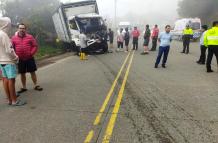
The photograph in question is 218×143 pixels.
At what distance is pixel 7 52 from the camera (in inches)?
254

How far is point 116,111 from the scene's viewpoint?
20.0 feet

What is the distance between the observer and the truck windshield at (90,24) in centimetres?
1945

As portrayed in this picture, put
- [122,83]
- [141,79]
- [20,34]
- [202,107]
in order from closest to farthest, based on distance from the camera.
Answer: [202,107]
[20,34]
[122,83]
[141,79]

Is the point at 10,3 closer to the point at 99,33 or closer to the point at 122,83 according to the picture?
the point at 99,33

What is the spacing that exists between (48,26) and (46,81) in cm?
2111

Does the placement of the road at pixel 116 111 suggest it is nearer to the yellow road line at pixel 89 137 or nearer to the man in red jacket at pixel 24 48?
the yellow road line at pixel 89 137

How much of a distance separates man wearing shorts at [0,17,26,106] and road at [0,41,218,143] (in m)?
0.35

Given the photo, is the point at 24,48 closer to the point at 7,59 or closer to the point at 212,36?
the point at 7,59

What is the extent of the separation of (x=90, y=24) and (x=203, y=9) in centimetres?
3407

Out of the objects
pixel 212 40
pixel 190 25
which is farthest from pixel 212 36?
pixel 190 25

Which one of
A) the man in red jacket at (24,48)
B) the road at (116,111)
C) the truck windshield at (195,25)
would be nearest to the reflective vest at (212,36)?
the road at (116,111)

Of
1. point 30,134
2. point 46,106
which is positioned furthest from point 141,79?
point 30,134

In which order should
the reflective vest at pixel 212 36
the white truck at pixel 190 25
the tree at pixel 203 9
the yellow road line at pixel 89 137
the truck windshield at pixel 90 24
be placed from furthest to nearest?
the tree at pixel 203 9 → the white truck at pixel 190 25 → the truck windshield at pixel 90 24 → the reflective vest at pixel 212 36 → the yellow road line at pixel 89 137

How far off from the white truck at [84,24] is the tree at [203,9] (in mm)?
29909
